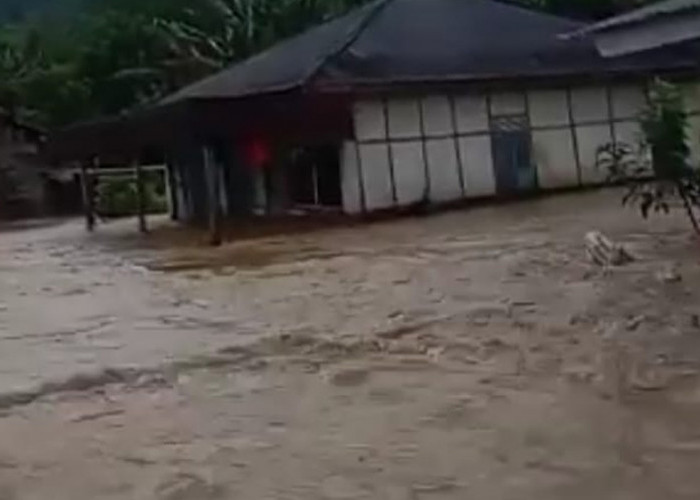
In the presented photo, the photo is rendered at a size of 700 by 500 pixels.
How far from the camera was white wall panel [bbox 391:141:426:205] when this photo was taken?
2447 cm

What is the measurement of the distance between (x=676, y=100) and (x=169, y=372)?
18.6 ft

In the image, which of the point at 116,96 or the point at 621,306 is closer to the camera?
the point at 621,306

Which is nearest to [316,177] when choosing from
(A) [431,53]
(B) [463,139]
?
(B) [463,139]

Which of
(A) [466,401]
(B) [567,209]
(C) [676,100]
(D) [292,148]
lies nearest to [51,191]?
(D) [292,148]

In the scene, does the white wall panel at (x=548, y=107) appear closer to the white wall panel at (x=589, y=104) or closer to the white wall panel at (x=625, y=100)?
the white wall panel at (x=589, y=104)

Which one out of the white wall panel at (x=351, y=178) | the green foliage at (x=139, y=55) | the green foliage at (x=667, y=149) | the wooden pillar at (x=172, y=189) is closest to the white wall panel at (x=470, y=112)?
the white wall panel at (x=351, y=178)

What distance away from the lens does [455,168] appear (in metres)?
25.0

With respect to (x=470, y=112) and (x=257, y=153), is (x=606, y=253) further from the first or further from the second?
(x=257, y=153)

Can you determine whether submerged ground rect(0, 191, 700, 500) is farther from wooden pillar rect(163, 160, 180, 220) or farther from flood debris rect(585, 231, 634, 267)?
wooden pillar rect(163, 160, 180, 220)

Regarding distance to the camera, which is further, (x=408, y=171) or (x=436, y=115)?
(x=436, y=115)

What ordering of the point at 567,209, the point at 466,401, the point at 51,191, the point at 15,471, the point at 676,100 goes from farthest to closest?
the point at 51,191
the point at 567,209
the point at 676,100
the point at 466,401
the point at 15,471

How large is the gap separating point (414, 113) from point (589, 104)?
11.6 feet

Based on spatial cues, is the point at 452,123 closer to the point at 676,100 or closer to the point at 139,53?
the point at 676,100

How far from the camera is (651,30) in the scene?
1094 cm
